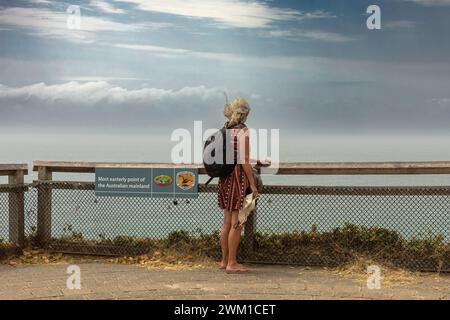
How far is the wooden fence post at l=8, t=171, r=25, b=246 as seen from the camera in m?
8.95

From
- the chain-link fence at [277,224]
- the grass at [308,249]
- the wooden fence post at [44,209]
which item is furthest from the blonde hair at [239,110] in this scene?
the wooden fence post at [44,209]

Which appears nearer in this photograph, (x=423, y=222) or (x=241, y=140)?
(x=241, y=140)

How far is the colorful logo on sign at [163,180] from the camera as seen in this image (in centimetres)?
862

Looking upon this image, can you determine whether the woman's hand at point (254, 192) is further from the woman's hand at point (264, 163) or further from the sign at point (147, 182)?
the sign at point (147, 182)

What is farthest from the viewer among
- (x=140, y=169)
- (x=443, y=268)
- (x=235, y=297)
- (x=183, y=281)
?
(x=140, y=169)

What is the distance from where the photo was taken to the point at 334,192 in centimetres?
824

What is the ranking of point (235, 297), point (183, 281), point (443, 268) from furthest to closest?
point (443, 268) < point (183, 281) < point (235, 297)

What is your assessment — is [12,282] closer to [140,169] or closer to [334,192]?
[140,169]

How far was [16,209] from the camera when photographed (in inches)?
353

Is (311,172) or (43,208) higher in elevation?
(311,172)

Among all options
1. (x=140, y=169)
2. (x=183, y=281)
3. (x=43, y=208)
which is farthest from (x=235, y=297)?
(x=43, y=208)

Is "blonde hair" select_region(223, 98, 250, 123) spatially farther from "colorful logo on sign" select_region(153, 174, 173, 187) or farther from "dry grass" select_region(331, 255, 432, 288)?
"dry grass" select_region(331, 255, 432, 288)

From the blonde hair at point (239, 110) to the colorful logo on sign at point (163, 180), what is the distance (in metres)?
1.42

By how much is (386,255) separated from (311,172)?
132 cm
